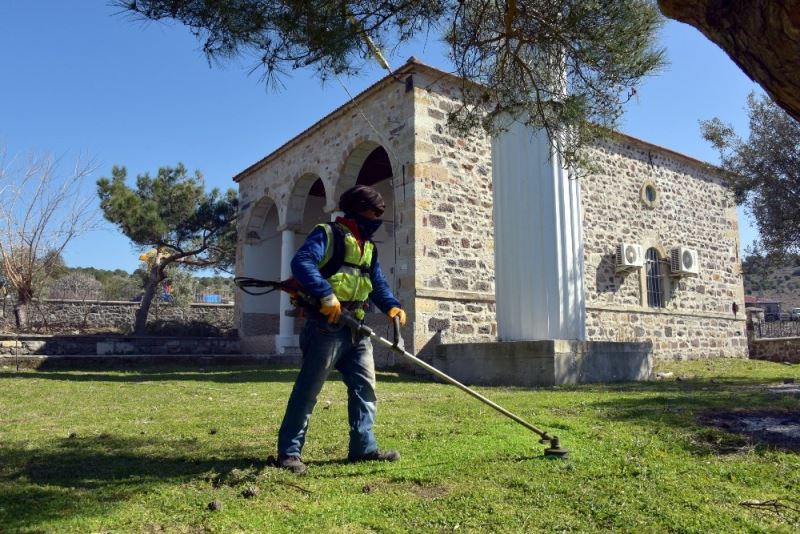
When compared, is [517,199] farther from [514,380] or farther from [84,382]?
[84,382]

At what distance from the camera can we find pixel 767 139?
1402 centimetres

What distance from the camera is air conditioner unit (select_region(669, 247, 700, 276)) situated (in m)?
16.4

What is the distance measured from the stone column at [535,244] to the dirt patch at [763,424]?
13.0 feet

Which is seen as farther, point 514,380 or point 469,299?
point 469,299

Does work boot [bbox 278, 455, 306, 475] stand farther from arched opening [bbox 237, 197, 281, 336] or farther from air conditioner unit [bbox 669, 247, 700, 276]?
air conditioner unit [bbox 669, 247, 700, 276]

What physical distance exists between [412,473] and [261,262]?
52.5 feet

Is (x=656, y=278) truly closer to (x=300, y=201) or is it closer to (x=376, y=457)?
(x=300, y=201)

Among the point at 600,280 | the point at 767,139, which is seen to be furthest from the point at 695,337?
the point at 767,139

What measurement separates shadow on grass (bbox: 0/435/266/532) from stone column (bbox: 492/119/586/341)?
5878mm

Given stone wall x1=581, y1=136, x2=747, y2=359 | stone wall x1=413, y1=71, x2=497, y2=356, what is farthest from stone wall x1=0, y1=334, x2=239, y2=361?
stone wall x1=581, y1=136, x2=747, y2=359

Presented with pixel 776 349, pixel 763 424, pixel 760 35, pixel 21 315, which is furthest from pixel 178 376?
pixel 776 349

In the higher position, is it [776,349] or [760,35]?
[760,35]

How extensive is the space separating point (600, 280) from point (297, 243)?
824 cm

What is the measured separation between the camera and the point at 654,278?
16516 mm
